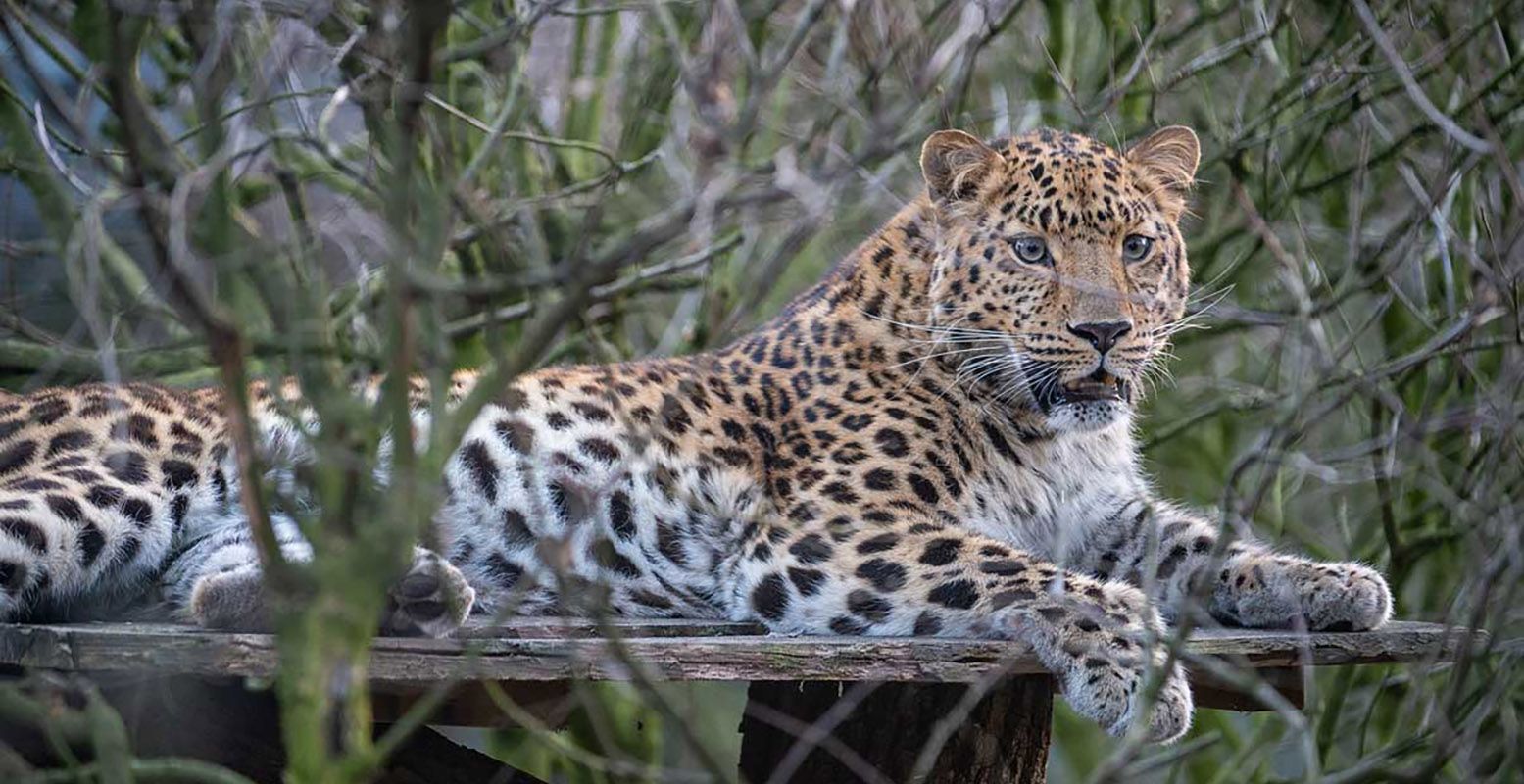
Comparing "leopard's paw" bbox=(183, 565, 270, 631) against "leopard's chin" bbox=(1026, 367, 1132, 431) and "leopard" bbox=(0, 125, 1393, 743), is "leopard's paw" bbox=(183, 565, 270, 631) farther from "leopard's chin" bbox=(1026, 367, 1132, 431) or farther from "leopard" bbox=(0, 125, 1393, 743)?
"leopard's chin" bbox=(1026, 367, 1132, 431)

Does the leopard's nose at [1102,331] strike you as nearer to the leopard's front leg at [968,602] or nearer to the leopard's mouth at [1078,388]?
the leopard's mouth at [1078,388]

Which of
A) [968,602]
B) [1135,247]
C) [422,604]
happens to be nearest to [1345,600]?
[968,602]

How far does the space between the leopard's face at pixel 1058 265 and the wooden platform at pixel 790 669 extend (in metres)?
1.02

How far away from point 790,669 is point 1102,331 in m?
1.95

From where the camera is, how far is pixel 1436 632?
17.3 feet

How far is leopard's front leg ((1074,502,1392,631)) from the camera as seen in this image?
550 cm

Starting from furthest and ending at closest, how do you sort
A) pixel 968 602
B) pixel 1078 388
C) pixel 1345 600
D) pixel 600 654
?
pixel 1078 388
pixel 1345 600
pixel 968 602
pixel 600 654

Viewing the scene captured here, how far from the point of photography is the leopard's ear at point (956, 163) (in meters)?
6.31

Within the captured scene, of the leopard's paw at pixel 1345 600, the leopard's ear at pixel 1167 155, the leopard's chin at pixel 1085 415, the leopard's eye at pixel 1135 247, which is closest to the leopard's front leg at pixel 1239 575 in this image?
the leopard's paw at pixel 1345 600

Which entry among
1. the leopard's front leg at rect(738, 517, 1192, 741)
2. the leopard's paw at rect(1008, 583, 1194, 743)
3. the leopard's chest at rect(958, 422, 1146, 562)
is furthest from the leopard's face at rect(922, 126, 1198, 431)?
the leopard's paw at rect(1008, 583, 1194, 743)

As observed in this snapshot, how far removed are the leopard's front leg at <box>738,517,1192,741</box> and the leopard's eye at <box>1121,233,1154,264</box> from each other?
48.0 inches

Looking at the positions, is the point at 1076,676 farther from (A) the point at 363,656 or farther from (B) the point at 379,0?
(B) the point at 379,0

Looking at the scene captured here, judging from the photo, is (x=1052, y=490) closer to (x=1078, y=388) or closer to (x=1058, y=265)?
(x=1078, y=388)

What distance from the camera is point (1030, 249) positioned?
6.21 meters
